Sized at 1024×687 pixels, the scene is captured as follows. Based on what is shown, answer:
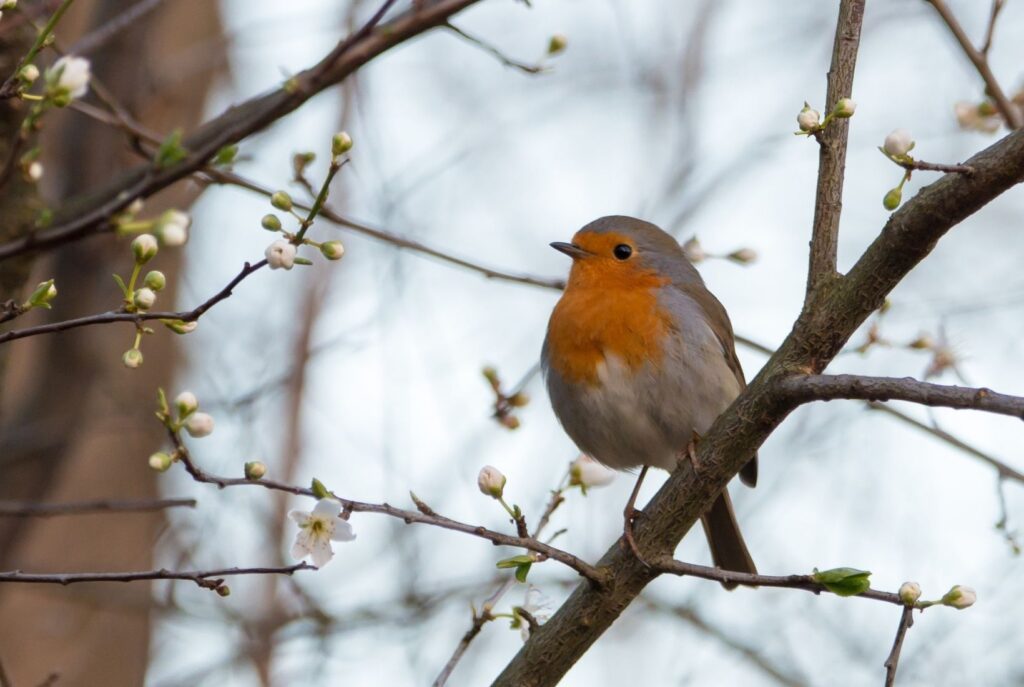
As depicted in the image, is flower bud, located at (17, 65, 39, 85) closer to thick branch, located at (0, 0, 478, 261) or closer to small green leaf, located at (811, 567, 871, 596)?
thick branch, located at (0, 0, 478, 261)

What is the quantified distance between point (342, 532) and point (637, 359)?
2035mm

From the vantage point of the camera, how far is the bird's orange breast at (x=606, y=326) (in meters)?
4.34

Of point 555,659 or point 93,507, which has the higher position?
point 555,659

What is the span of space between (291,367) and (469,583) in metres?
1.62

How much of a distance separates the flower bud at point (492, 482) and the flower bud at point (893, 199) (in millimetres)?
1029

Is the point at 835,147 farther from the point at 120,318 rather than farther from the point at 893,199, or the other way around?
the point at 120,318

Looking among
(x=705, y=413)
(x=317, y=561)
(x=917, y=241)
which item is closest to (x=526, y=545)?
(x=317, y=561)

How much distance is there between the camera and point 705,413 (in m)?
4.34

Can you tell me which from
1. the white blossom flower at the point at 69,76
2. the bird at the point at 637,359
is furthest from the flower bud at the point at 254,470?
the bird at the point at 637,359

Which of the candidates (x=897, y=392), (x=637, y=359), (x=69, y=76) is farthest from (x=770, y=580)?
(x=637, y=359)

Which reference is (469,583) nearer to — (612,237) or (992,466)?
(612,237)

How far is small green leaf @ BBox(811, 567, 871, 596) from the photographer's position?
2420 millimetres

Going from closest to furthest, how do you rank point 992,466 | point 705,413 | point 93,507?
1. point 93,507
2. point 992,466
3. point 705,413

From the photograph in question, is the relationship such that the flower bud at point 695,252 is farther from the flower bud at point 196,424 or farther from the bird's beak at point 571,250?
the flower bud at point 196,424
